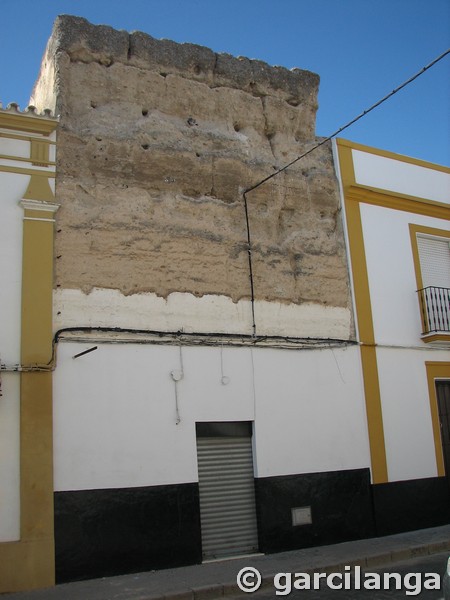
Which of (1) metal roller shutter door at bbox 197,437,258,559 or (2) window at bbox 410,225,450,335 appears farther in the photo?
(2) window at bbox 410,225,450,335

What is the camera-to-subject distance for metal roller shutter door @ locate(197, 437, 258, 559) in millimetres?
8461

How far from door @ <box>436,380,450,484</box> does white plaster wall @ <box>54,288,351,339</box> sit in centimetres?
229

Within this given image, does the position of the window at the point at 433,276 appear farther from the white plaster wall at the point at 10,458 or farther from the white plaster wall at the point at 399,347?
the white plaster wall at the point at 10,458

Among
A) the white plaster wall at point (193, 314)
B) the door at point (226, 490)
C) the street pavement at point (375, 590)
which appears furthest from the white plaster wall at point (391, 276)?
the street pavement at point (375, 590)

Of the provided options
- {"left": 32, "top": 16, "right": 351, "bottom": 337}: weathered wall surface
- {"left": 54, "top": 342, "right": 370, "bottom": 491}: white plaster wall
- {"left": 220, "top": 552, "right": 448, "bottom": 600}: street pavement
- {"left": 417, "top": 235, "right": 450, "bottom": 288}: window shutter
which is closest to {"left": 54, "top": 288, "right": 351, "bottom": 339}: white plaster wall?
{"left": 32, "top": 16, "right": 351, "bottom": 337}: weathered wall surface

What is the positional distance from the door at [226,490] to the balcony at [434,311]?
157 inches

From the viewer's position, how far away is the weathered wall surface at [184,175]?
28.5 ft

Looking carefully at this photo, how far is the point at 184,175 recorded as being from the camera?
950 centimetres

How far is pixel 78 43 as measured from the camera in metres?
9.02

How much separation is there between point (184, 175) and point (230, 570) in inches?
217

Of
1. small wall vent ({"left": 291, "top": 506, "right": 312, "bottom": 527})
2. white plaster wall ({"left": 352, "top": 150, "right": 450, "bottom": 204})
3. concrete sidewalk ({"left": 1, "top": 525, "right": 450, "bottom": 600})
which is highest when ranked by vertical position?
white plaster wall ({"left": 352, "top": 150, "right": 450, "bottom": 204})

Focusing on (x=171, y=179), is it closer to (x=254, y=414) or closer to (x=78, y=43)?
(x=78, y=43)

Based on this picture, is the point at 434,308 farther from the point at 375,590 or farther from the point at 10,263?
the point at 10,263

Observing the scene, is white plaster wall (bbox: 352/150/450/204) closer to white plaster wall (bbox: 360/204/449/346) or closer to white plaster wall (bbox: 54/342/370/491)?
white plaster wall (bbox: 360/204/449/346)
